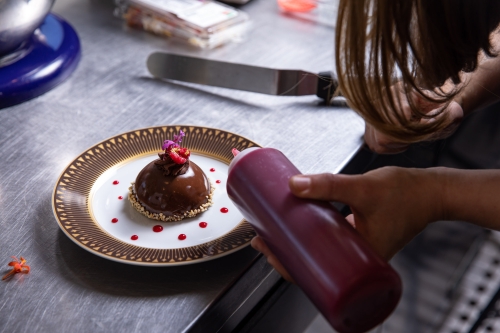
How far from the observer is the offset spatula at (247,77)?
3.21 feet

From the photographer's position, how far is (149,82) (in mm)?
1061

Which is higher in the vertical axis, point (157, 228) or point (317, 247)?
point (317, 247)

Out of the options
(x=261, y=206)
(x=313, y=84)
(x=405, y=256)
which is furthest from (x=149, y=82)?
(x=405, y=256)

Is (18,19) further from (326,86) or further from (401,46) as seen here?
(401,46)

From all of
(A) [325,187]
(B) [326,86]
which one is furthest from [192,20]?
(A) [325,187]

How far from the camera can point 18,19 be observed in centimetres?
93

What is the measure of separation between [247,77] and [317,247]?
1.79 ft

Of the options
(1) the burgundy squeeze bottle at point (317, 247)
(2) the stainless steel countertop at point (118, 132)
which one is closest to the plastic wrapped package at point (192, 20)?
(2) the stainless steel countertop at point (118, 132)

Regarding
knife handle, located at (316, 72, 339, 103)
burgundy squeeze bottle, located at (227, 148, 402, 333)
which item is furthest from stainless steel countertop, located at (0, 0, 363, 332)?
burgundy squeeze bottle, located at (227, 148, 402, 333)

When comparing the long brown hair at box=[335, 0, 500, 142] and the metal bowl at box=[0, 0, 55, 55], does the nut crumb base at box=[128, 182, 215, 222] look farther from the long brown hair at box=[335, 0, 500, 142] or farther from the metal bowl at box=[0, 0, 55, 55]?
the metal bowl at box=[0, 0, 55, 55]

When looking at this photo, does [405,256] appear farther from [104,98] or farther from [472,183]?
[104,98]

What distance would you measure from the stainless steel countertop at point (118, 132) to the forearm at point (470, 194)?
211 millimetres

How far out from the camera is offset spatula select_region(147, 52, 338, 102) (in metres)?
0.98

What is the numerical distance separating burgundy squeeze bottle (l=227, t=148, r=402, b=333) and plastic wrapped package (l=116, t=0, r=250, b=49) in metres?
0.64
